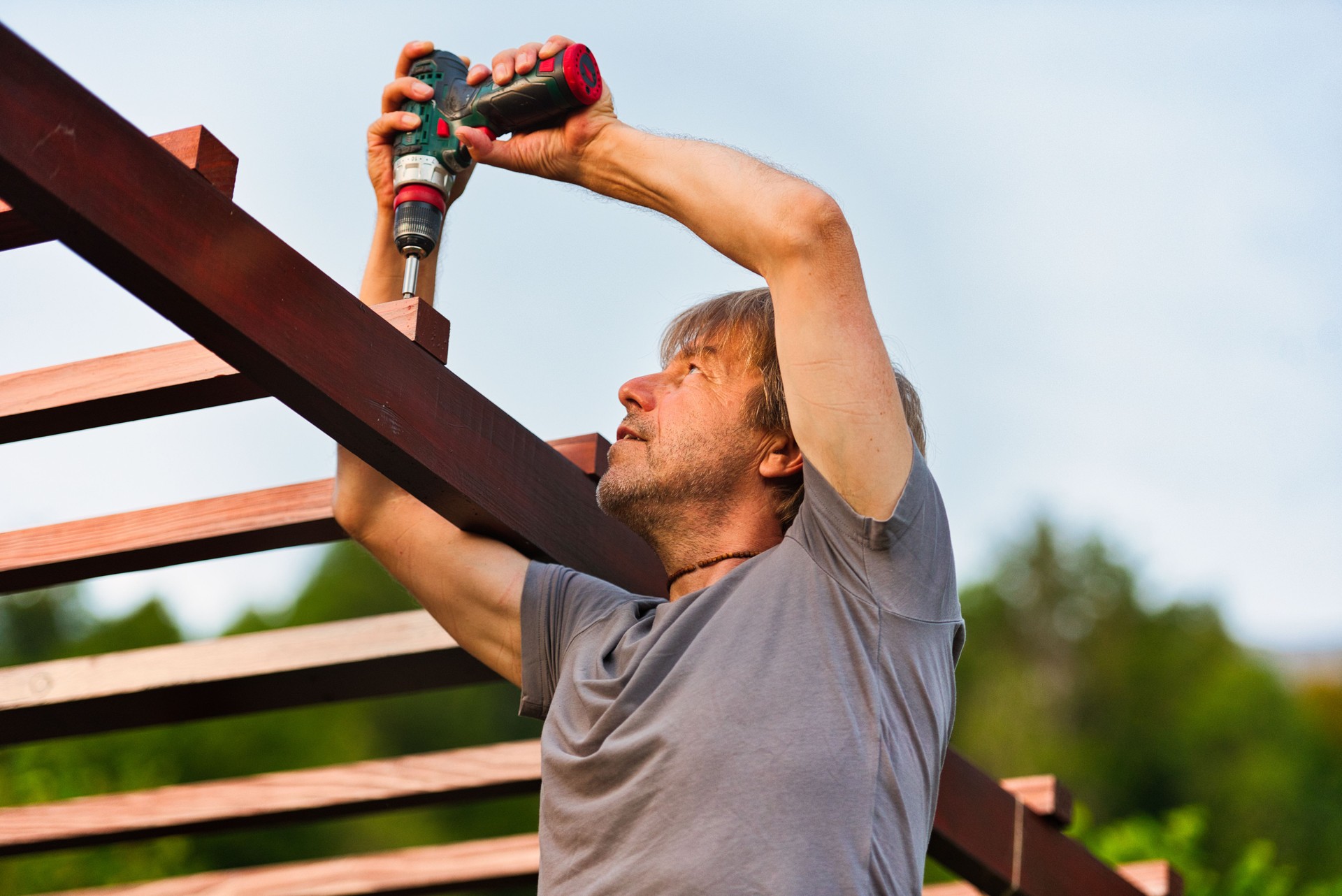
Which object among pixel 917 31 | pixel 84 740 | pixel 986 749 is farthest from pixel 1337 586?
pixel 84 740

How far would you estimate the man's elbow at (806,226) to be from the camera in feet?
5.34

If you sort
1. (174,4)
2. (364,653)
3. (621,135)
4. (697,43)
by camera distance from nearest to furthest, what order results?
(621,135) < (364,653) < (174,4) < (697,43)

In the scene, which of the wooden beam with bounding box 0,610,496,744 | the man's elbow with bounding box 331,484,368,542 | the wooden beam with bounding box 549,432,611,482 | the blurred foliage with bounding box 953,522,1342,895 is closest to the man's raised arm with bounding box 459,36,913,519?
the wooden beam with bounding box 549,432,611,482

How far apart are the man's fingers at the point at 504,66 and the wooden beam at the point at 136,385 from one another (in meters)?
0.29

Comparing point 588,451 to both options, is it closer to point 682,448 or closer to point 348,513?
point 682,448

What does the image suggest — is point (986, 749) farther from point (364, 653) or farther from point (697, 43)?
point (364, 653)

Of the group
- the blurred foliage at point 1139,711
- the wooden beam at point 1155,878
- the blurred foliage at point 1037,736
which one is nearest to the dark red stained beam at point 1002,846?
the wooden beam at point 1155,878

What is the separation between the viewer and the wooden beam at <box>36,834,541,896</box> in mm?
3064

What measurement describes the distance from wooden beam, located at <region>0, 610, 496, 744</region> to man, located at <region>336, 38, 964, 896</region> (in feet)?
1.69

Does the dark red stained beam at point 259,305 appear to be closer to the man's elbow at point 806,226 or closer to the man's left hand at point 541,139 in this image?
the man's left hand at point 541,139

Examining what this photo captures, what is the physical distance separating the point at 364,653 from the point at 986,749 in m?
23.2

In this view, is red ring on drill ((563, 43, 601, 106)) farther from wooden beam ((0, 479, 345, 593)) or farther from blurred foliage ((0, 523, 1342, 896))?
blurred foliage ((0, 523, 1342, 896))

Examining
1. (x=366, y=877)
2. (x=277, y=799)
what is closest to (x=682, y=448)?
(x=277, y=799)

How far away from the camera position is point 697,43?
7551 mm
